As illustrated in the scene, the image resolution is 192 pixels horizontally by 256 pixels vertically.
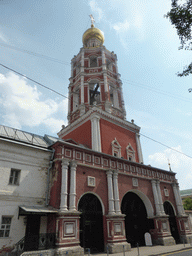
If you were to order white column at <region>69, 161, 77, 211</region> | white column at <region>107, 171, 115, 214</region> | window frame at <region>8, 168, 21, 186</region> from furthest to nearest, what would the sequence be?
white column at <region>107, 171, 115, 214</region>
white column at <region>69, 161, 77, 211</region>
window frame at <region>8, 168, 21, 186</region>

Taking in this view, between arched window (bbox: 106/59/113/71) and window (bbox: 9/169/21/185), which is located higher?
arched window (bbox: 106/59/113/71)

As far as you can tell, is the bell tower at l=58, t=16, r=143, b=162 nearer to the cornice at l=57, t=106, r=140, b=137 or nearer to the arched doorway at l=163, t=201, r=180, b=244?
the cornice at l=57, t=106, r=140, b=137

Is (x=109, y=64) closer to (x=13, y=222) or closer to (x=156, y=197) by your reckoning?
(x=156, y=197)

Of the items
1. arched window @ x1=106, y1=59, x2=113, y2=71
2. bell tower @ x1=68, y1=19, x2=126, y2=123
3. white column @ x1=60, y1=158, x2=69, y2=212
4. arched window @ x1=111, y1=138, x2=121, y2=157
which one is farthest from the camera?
arched window @ x1=106, y1=59, x2=113, y2=71

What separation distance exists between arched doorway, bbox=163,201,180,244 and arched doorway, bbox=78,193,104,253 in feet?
29.0

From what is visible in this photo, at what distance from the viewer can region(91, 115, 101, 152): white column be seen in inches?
758

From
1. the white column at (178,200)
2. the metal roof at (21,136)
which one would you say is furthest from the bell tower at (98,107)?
the metal roof at (21,136)

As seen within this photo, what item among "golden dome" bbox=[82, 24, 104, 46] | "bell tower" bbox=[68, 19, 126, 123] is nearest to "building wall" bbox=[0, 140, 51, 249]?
"bell tower" bbox=[68, 19, 126, 123]

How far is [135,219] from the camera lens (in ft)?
57.0

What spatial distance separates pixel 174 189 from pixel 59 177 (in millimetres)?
14666

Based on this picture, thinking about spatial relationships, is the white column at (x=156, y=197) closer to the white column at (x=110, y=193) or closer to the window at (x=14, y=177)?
the white column at (x=110, y=193)

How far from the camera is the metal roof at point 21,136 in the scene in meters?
14.2

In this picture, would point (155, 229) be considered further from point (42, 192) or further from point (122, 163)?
point (42, 192)

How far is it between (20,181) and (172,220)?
16035 millimetres
